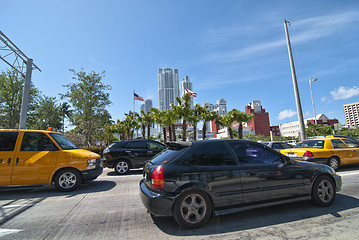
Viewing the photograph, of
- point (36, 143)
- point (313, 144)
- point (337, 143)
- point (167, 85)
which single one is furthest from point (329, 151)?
point (167, 85)

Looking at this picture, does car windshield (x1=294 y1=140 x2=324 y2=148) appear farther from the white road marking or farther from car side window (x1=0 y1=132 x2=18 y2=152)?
car side window (x1=0 y1=132 x2=18 y2=152)

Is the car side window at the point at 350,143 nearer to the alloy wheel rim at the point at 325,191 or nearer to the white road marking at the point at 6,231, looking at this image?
the alloy wheel rim at the point at 325,191

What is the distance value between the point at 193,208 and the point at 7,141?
598 cm

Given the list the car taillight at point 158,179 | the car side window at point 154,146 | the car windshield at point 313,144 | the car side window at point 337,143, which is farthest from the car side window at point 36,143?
the car side window at point 337,143

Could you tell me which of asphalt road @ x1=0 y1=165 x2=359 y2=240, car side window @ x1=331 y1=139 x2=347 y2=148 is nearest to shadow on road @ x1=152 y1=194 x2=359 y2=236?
asphalt road @ x1=0 y1=165 x2=359 y2=240

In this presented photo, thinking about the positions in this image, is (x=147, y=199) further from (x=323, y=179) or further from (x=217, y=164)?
(x=323, y=179)

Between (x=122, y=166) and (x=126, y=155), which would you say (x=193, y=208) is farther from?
(x=122, y=166)

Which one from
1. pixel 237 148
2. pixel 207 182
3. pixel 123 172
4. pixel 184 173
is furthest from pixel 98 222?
pixel 123 172

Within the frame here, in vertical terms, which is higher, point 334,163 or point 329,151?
point 329,151

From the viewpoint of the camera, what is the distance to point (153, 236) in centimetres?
291

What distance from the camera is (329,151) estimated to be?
26.7ft

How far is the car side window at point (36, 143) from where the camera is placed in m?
5.70

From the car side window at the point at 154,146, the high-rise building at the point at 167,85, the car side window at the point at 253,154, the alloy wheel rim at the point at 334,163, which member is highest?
the high-rise building at the point at 167,85

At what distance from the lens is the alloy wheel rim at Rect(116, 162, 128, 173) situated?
8.92 meters
